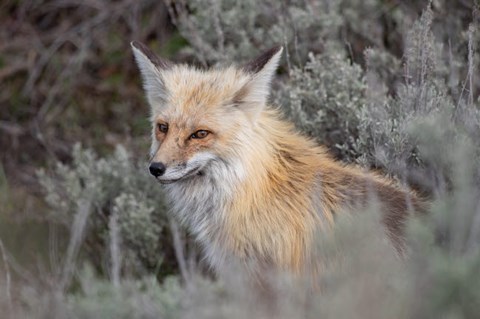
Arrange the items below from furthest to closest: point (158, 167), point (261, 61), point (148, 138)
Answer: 1. point (148, 138)
2. point (261, 61)
3. point (158, 167)

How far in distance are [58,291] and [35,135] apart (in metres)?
5.55

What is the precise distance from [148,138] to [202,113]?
1.78 meters

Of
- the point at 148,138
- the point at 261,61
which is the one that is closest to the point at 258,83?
the point at 261,61

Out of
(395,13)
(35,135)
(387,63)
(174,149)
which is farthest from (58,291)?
(35,135)

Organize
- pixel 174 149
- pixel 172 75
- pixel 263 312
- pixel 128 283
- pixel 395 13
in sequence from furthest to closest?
pixel 395 13
pixel 172 75
pixel 174 149
pixel 128 283
pixel 263 312

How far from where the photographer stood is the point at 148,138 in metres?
6.81

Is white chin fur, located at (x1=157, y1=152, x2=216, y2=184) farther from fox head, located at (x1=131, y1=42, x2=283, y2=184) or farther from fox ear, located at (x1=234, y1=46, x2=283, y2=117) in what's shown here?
fox ear, located at (x1=234, y1=46, x2=283, y2=117)

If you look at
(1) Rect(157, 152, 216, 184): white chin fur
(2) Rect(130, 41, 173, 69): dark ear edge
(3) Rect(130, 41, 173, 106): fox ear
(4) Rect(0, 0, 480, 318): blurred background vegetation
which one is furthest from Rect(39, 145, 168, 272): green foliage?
(1) Rect(157, 152, 216, 184): white chin fur

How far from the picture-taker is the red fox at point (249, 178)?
4867mm

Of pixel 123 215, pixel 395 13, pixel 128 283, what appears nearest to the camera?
pixel 128 283

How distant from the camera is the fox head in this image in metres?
4.95

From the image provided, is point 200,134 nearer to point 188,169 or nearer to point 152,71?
point 188,169

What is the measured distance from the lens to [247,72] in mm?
5238

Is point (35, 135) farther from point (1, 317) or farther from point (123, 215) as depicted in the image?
point (1, 317)
